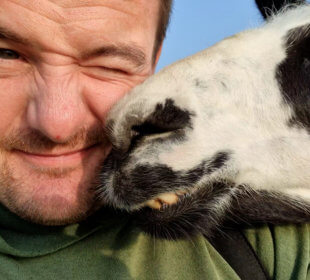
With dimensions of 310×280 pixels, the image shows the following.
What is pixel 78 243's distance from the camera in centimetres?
218

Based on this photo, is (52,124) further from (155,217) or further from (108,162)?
(155,217)

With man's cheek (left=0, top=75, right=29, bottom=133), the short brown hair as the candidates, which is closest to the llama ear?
the short brown hair

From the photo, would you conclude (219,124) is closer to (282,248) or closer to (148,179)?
(148,179)

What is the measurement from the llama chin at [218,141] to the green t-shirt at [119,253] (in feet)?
0.41

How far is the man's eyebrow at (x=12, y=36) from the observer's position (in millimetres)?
1961

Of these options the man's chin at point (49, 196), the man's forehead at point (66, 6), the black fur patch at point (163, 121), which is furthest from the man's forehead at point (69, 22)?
the man's chin at point (49, 196)

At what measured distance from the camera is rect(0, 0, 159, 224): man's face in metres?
1.99

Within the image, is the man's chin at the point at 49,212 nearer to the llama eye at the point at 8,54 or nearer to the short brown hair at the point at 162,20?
the llama eye at the point at 8,54

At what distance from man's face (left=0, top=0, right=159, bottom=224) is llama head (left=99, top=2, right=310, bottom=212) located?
0.17 m

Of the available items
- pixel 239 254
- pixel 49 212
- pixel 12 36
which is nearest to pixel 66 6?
pixel 12 36

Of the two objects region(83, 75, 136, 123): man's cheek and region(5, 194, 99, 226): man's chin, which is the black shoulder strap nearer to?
region(5, 194, 99, 226): man's chin

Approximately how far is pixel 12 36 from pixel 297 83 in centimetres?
129

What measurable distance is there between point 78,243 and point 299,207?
1079 mm

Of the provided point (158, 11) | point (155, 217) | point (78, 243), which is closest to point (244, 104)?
point (155, 217)
